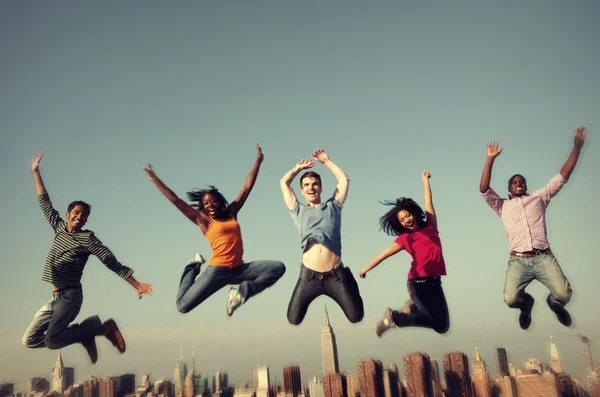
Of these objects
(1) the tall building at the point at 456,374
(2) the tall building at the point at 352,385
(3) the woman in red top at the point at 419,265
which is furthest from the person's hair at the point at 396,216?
(1) the tall building at the point at 456,374

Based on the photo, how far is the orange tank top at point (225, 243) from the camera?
1009cm

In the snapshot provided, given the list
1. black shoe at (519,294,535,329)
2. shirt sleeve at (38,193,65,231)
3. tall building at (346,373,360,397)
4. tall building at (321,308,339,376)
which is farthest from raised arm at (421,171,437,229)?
tall building at (346,373,360,397)

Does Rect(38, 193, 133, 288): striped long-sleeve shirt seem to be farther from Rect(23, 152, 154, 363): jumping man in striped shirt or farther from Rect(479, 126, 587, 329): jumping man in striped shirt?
Rect(479, 126, 587, 329): jumping man in striped shirt

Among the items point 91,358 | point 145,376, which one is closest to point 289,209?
point 91,358

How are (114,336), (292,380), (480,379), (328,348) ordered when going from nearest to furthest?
1. (114,336)
2. (328,348)
3. (292,380)
4. (480,379)

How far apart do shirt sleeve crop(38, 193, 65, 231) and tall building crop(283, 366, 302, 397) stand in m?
82.8

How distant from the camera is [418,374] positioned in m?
91.4

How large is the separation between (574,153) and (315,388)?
99788 mm

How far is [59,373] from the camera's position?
54.6 ft

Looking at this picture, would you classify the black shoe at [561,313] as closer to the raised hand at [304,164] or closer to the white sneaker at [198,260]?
the raised hand at [304,164]

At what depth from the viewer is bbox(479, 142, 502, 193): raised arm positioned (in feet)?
33.9

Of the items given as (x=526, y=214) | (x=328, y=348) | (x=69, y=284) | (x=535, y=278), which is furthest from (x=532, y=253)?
(x=328, y=348)

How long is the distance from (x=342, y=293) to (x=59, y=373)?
36.8ft

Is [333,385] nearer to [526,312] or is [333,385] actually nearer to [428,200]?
[526,312]
